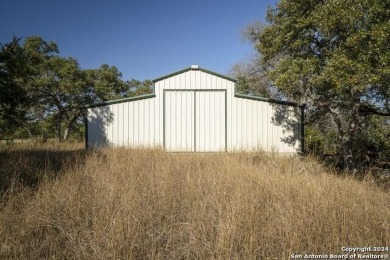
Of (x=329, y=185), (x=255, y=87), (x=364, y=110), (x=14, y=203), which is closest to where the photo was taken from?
(x=14, y=203)

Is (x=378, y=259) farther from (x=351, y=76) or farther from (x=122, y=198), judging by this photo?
(x=351, y=76)

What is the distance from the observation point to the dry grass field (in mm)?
3346

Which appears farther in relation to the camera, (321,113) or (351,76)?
(321,113)

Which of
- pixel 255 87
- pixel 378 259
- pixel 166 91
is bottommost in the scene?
pixel 378 259

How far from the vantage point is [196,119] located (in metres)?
13.4

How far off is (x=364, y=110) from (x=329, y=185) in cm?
732

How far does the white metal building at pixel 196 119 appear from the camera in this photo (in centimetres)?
1330

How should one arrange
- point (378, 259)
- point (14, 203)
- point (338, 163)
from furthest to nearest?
point (338, 163), point (14, 203), point (378, 259)

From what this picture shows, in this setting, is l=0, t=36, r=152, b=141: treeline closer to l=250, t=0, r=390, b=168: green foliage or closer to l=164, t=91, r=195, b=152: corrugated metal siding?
Result: l=164, t=91, r=195, b=152: corrugated metal siding

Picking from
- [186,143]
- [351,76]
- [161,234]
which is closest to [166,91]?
[186,143]

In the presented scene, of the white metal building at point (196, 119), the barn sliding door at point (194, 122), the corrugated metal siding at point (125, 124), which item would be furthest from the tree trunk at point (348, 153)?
the corrugated metal siding at point (125, 124)

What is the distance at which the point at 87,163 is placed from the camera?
754 cm

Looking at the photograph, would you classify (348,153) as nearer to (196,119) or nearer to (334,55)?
(334,55)

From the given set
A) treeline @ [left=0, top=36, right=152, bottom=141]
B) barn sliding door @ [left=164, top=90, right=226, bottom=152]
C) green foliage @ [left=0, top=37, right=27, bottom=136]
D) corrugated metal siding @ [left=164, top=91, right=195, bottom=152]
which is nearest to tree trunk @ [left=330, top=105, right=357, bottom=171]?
barn sliding door @ [left=164, top=90, right=226, bottom=152]
